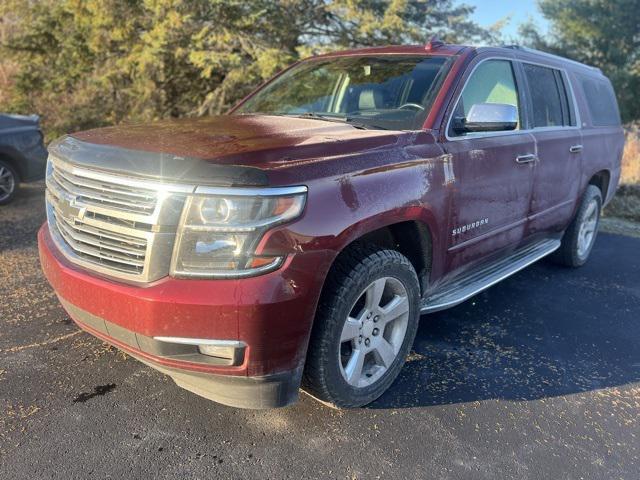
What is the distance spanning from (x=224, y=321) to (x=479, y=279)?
221 centimetres

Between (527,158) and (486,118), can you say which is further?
(527,158)

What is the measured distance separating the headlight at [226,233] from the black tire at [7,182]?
5.92 metres

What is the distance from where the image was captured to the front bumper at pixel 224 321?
6.89ft

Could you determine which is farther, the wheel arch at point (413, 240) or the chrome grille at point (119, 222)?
the wheel arch at point (413, 240)

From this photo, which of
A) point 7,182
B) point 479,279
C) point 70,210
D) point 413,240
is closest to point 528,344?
point 479,279

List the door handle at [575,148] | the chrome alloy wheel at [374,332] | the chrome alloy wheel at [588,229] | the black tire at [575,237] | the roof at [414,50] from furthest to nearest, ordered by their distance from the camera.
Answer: the chrome alloy wheel at [588,229], the black tire at [575,237], the door handle at [575,148], the roof at [414,50], the chrome alloy wheel at [374,332]

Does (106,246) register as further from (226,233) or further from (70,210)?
(226,233)

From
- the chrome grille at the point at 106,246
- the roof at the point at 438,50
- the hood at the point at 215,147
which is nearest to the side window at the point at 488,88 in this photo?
the roof at the point at 438,50

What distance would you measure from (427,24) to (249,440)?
12.0 meters

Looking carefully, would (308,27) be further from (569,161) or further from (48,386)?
(48,386)

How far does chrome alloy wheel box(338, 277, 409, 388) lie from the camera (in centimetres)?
265

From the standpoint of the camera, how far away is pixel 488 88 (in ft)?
12.1

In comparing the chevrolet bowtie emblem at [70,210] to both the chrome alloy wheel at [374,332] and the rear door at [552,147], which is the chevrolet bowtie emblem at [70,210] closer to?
the chrome alloy wheel at [374,332]

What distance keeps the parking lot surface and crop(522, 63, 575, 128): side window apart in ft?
5.65
